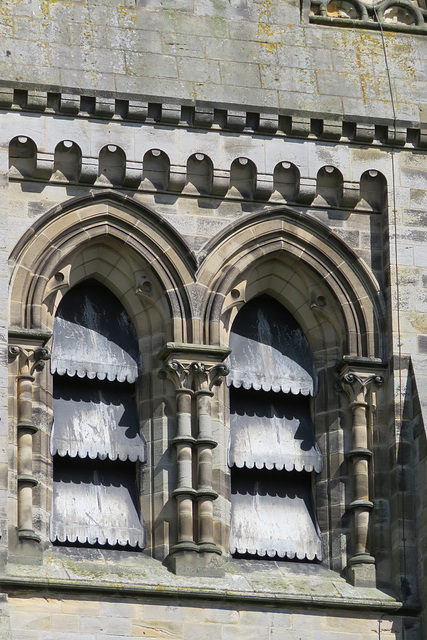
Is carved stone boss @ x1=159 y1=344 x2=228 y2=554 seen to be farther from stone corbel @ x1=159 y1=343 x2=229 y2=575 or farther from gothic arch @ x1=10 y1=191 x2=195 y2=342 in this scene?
gothic arch @ x1=10 y1=191 x2=195 y2=342

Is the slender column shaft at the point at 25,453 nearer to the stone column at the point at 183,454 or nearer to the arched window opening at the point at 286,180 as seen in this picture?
the stone column at the point at 183,454

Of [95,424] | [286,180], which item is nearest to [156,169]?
[286,180]

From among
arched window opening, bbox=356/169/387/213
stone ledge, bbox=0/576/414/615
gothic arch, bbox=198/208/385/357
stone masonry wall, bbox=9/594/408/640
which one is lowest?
stone masonry wall, bbox=9/594/408/640

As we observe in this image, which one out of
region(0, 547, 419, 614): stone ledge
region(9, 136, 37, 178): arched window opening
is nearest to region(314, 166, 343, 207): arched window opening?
region(9, 136, 37, 178): arched window opening

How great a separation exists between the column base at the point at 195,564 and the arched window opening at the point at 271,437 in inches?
22.1

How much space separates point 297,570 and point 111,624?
2.25 metres

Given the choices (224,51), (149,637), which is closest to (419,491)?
(149,637)

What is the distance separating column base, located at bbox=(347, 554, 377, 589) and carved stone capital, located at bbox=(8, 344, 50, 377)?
378 cm

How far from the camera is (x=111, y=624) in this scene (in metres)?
27.6

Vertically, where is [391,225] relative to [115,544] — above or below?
above

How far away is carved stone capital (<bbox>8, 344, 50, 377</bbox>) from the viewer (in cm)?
2855

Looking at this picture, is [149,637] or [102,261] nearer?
[149,637]

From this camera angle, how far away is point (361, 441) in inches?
1149

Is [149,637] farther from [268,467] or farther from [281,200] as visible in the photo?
[281,200]
